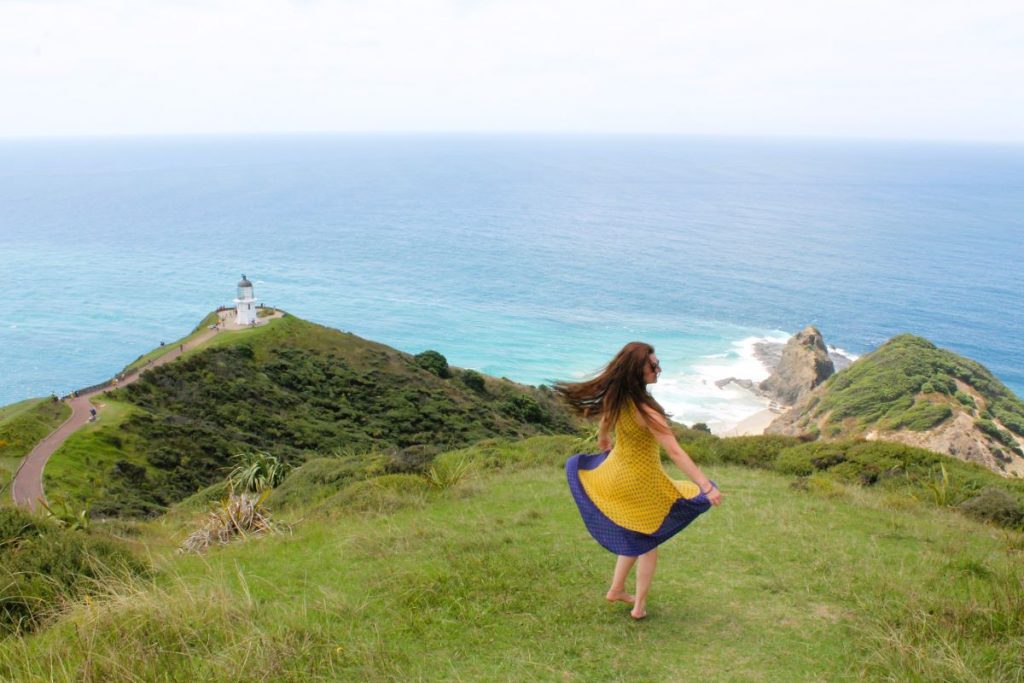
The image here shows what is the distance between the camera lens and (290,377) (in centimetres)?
4197

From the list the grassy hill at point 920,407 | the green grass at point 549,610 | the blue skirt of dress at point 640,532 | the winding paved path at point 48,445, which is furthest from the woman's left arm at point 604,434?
the grassy hill at point 920,407

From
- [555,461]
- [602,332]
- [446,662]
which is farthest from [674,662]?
[602,332]

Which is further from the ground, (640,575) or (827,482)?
(640,575)

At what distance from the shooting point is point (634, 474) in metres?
6.09

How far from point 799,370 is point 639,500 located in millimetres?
57678

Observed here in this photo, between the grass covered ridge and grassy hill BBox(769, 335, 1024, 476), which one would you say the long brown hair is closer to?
grassy hill BBox(769, 335, 1024, 476)

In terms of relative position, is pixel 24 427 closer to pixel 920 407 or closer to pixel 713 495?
pixel 713 495

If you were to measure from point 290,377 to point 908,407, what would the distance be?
36922 mm

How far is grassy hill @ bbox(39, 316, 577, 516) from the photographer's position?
2672 centimetres

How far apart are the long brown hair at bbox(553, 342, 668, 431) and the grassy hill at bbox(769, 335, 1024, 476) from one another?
36.0 metres

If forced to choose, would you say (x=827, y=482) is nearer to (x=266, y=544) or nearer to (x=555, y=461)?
(x=555, y=461)

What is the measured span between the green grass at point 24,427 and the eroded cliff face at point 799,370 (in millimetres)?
50132

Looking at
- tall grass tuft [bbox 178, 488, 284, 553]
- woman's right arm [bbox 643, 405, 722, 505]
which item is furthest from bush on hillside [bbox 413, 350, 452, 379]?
woman's right arm [bbox 643, 405, 722, 505]

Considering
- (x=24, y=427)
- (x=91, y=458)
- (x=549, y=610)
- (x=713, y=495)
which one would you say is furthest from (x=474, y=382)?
(x=713, y=495)
